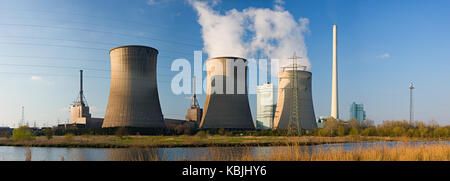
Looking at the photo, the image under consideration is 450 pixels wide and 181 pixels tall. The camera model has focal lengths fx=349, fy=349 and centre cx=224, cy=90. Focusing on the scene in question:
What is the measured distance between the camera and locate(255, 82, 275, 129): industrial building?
225 ft

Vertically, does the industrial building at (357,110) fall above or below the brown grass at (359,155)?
below

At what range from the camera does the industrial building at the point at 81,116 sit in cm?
4057

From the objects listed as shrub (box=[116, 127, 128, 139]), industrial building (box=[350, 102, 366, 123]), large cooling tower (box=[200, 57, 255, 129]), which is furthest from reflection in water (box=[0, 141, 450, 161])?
industrial building (box=[350, 102, 366, 123])

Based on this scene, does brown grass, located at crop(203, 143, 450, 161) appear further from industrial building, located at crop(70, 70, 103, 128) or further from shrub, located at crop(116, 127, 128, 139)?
industrial building, located at crop(70, 70, 103, 128)

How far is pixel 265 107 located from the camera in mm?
69688

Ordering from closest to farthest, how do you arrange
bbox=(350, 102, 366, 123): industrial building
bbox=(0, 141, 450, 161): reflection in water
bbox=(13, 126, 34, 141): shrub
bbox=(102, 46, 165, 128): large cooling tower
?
bbox=(0, 141, 450, 161): reflection in water, bbox=(13, 126, 34, 141): shrub, bbox=(102, 46, 165, 128): large cooling tower, bbox=(350, 102, 366, 123): industrial building

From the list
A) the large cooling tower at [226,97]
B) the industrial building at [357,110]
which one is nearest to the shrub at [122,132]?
the large cooling tower at [226,97]

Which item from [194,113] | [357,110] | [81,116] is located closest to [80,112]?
[81,116]

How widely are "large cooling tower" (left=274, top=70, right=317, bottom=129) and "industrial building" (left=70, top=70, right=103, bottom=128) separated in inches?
836

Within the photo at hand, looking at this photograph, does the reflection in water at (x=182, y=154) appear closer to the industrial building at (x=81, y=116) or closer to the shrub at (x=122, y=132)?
the shrub at (x=122, y=132)

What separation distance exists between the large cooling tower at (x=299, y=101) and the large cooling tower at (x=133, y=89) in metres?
14.4
